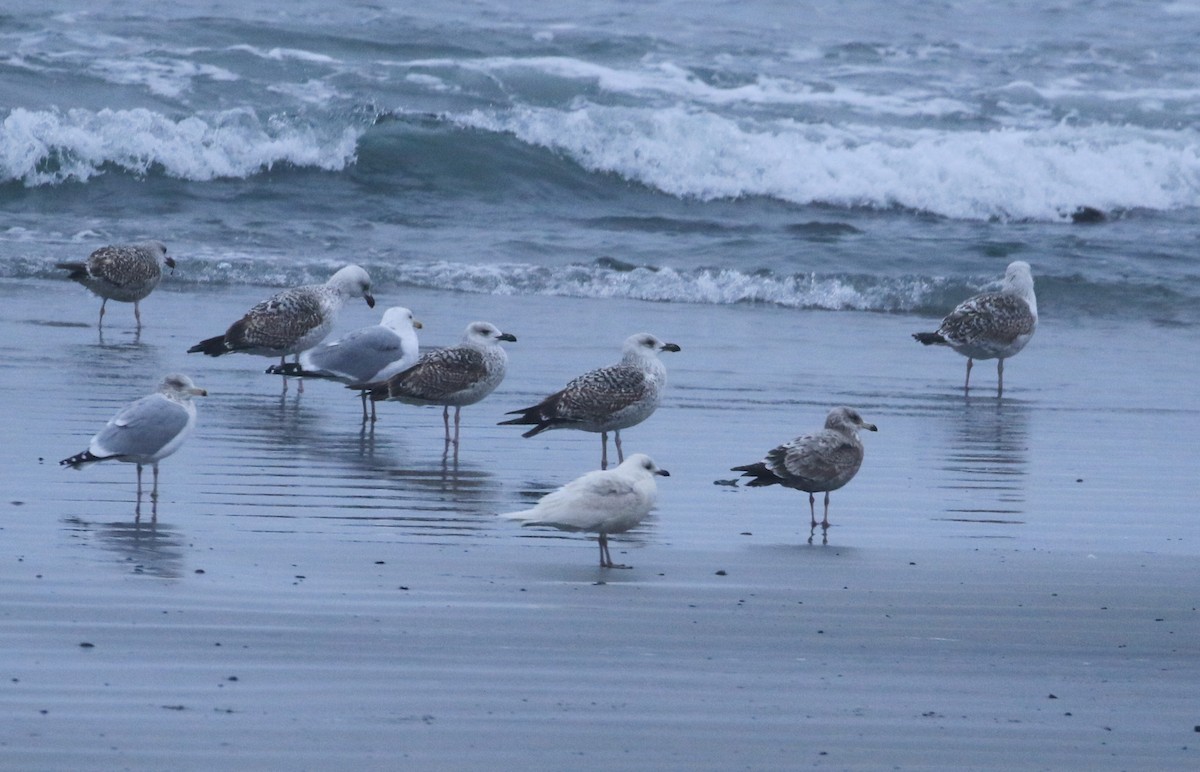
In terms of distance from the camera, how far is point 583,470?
9547 millimetres

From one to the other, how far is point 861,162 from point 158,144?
10.0m

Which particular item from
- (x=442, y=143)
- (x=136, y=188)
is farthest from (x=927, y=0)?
(x=136, y=188)

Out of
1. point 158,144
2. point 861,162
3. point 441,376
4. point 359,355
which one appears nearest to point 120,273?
point 359,355

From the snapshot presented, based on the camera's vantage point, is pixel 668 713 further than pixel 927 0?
No

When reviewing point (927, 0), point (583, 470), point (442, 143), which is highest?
point (927, 0)

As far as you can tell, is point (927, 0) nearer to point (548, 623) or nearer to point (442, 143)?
point (442, 143)

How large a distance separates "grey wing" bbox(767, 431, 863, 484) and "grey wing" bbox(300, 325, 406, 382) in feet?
12.0

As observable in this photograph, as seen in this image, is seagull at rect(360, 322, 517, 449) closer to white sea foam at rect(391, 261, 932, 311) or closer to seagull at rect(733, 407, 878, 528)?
seagull at rect(733, 407, 878, 528)

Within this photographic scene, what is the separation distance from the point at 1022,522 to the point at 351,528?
3146 millimetres

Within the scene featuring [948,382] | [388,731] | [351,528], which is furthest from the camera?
[948,382]

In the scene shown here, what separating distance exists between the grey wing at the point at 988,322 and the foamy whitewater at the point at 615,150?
403 centimetres

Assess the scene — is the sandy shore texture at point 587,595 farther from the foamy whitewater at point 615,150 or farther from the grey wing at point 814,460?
the foamy whitewater at point 615,150

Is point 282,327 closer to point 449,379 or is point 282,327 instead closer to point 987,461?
point 449,379

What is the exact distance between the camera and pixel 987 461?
9.91 m
